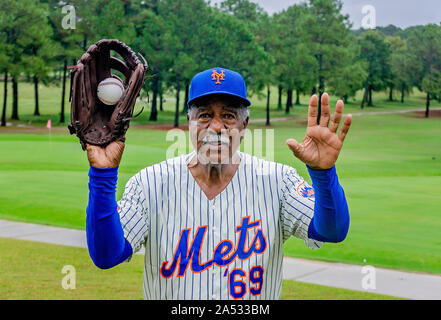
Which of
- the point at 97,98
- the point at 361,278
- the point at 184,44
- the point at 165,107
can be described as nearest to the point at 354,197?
the point at 361,278

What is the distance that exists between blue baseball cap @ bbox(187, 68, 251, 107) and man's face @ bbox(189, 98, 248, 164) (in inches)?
2.7

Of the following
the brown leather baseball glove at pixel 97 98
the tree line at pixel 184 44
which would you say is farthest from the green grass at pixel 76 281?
the tree line at pixel 184 44

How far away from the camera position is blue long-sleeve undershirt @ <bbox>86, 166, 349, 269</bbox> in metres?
3.06

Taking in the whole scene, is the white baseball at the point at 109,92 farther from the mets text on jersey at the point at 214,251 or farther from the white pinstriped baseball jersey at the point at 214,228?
the mets text on jersey at the point at 214,251

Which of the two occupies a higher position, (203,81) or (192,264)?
(203,81)

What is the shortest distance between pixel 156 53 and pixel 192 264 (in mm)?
59266

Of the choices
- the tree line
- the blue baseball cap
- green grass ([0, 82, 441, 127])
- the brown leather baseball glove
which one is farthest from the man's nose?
the tree line

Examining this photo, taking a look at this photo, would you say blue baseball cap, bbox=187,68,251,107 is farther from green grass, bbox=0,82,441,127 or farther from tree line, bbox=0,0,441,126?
tree line, bbox=0,0,441,126

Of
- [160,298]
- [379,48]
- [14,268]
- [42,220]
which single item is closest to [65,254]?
[14,268]

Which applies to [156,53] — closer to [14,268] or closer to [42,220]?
[42,220]

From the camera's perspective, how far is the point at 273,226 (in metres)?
3.48

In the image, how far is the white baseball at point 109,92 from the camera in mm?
3291

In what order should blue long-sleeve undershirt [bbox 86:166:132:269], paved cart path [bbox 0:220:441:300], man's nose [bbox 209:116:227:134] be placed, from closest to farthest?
blue long-sleeve undershirt [bbox 86:166:132:269] < man's nose [bbox 209:116:227:134] < paved cart path [bbox 0:220:441:300]

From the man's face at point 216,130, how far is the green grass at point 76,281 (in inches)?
190
